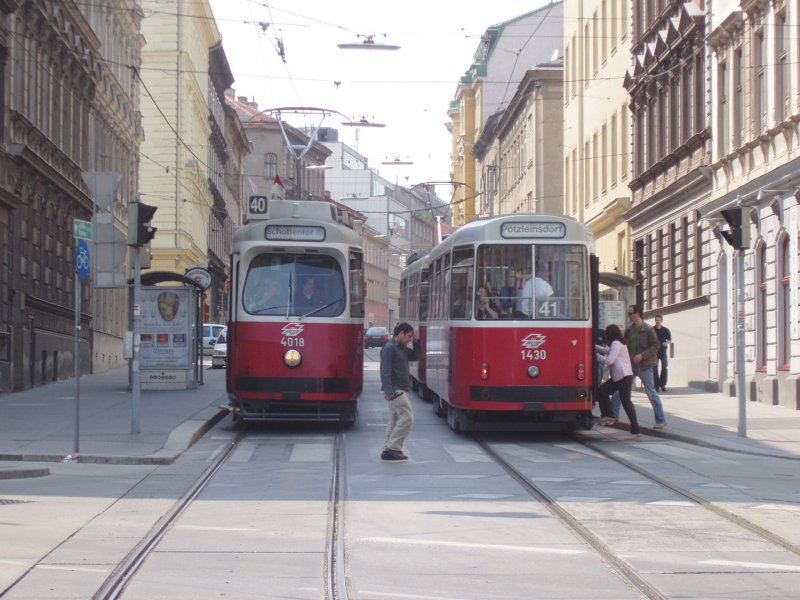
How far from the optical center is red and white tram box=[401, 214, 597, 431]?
60.5ft

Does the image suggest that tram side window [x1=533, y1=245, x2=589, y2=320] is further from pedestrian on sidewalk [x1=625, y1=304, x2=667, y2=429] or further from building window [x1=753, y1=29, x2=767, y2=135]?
Result: building window [x1=753, y1=29, x2=767, y2=135]

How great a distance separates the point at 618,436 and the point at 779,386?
23.7 feet

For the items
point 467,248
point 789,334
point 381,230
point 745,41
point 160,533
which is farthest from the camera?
point 381,230

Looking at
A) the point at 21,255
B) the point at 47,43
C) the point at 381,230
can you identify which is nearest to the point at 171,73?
the point at 47,43

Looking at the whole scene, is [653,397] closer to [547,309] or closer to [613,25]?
[547,309]

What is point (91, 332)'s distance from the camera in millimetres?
40719

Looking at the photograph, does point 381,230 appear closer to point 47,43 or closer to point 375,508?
point 47,43

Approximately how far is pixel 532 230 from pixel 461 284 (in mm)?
1312

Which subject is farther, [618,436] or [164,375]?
[164,375]

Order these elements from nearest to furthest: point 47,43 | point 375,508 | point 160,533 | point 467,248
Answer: point 160,533 < point 375,508 < point 467,248 < point 47,43

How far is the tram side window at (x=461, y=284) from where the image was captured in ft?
62.1

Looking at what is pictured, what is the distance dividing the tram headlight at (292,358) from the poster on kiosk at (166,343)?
11.1 meters

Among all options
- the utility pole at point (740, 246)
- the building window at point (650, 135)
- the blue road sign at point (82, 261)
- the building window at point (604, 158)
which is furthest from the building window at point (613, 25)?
the blue road sign at point (82, 261)

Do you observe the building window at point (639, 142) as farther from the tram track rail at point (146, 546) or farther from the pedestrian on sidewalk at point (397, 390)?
the tram track rail at point (146, 546)
